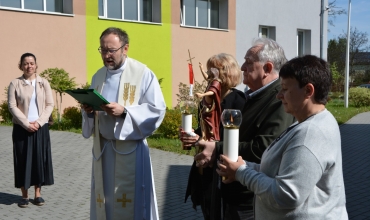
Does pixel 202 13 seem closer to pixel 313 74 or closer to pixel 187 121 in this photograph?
pixel 187 121

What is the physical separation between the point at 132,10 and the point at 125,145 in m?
15.8

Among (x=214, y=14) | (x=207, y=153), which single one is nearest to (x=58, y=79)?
(x=214, y=14)

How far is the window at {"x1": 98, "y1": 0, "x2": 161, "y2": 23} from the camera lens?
18748 mm

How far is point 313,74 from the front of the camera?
7.59ft

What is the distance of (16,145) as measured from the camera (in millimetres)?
6656

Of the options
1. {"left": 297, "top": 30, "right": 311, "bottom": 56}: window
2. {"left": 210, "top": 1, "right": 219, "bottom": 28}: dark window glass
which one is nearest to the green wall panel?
{"left": 210, "top": 1, "right": 219, "bottom": 28}: dark window glass

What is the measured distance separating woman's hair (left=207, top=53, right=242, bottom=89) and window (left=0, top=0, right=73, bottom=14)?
13974mm

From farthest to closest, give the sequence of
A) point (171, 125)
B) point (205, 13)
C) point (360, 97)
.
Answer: point (360, 97) → point (205, 13) → point (171, 125)

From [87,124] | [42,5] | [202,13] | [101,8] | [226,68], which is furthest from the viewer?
[202,13]

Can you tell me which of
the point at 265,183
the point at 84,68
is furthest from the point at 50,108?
the point at 84,68

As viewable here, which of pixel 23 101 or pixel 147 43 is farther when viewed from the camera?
pixel 147 43

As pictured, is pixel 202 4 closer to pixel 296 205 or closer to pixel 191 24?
pixel 191 24

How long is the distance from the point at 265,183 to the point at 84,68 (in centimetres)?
1631

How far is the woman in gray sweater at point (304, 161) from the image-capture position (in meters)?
2.20
